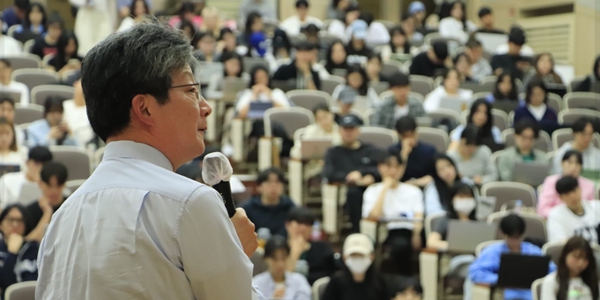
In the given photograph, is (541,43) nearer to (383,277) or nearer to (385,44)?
(385,44)

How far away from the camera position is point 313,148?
23.1 feet

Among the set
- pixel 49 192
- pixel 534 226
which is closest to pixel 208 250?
pixel 49 192

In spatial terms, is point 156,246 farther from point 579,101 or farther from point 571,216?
point 579,101

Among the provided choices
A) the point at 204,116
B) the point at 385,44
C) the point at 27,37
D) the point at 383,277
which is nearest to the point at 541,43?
the point at 385,44

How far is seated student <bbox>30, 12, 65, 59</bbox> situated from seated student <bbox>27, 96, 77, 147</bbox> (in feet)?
9.65

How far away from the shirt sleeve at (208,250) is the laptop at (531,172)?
5.96m

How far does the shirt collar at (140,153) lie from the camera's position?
1328mm

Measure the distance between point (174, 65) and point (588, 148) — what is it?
6433 millimetres

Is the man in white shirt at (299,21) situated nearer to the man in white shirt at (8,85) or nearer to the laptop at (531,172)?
the man in white shirt at (8,85)

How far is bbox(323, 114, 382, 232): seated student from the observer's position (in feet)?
21.2

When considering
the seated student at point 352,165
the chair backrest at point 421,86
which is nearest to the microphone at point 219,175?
the seated student at point 352,165

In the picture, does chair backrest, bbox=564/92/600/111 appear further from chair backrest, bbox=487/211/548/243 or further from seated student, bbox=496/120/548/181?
chair backrest, bbox=487/211/548/243

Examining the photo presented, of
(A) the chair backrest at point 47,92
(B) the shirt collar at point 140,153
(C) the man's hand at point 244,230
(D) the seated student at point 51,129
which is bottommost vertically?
(D) the seated student at point 51,129

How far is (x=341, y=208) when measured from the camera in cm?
665
